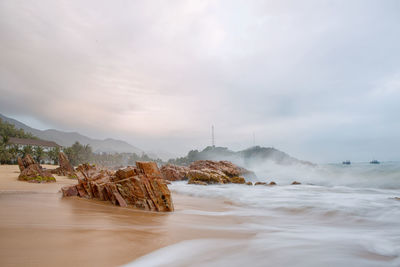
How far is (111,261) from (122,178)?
4.53 metres

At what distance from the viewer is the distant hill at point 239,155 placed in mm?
93812

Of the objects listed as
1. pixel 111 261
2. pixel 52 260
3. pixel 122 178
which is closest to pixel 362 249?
pixel 111 261

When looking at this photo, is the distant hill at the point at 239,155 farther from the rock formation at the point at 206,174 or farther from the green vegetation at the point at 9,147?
the rock formation at the point at 206,174

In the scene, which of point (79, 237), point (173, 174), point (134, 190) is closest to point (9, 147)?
point (173, 174)

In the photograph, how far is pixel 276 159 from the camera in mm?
92500

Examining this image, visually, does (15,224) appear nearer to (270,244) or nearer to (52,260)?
(52,260)

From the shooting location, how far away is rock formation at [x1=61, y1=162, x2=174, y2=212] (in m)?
5.53

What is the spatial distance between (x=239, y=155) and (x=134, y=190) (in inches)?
3881

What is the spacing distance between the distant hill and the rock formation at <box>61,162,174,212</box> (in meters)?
85.5

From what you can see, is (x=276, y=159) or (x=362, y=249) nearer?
(x=362, y=249)

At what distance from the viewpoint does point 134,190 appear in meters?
5.73

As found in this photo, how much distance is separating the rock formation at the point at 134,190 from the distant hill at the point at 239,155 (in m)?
85.5

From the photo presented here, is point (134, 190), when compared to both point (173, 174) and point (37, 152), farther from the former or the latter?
point (37, 152)

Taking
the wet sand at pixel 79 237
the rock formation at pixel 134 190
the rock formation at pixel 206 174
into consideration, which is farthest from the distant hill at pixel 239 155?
the wet sand at pixel 79 237
